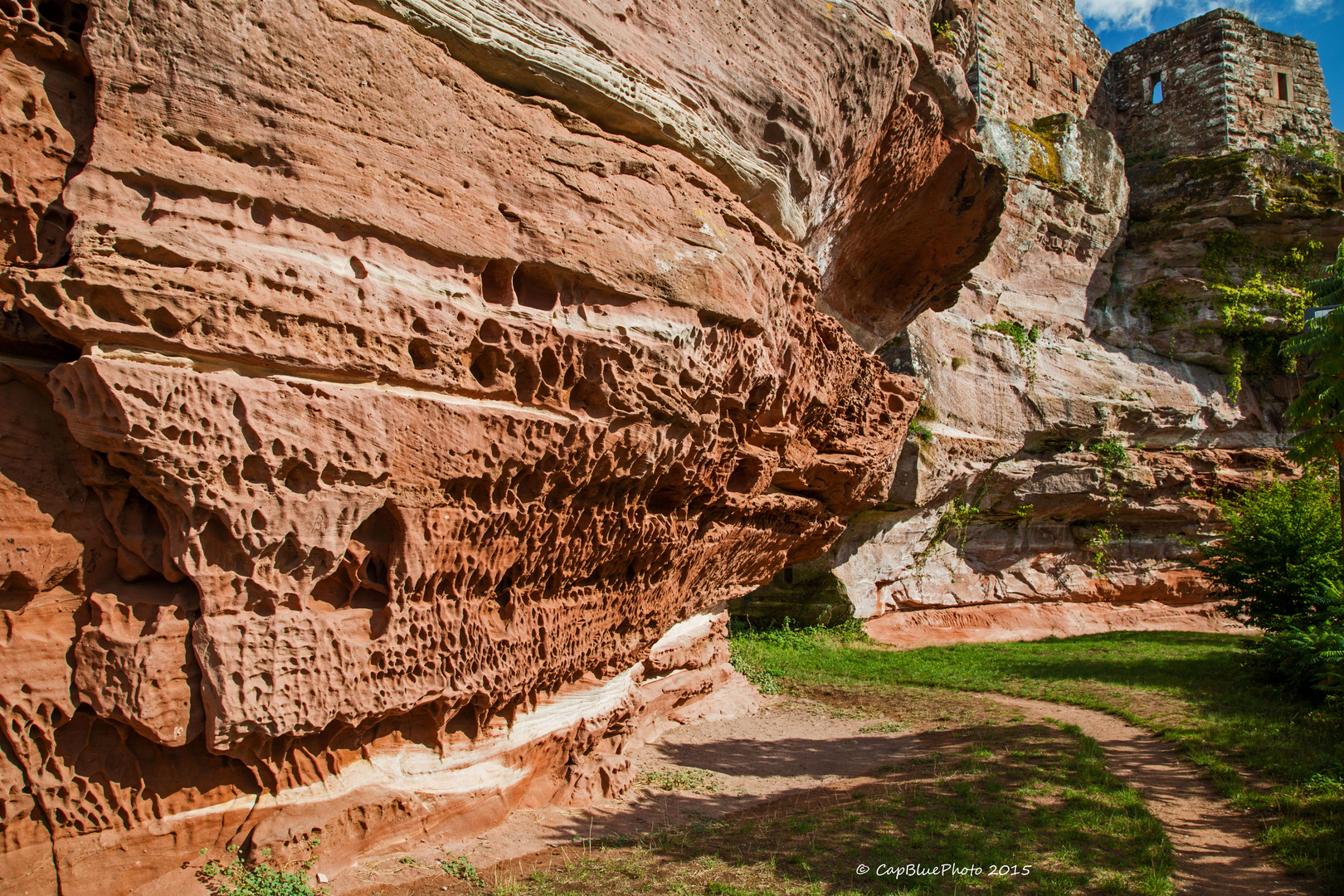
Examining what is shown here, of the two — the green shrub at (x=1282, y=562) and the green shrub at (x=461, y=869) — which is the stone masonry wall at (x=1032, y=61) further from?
the green shrub at (x=461, y=869)

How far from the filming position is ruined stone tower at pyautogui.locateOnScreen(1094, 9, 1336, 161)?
58.5 feet

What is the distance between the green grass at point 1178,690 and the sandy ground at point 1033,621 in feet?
2.66

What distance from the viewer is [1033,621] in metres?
15.0

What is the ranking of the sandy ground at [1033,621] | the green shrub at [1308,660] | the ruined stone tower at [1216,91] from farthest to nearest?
the ruined stone tower at [1216,91]
the sandy ground at [1033,621]
the green shrub at [1308,660]

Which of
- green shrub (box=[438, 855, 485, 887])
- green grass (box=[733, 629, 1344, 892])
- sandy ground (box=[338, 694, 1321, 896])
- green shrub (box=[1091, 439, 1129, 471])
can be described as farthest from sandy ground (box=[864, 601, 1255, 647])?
green shrub (box=[438, 855, 485, 887])

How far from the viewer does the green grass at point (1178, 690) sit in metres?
4.70

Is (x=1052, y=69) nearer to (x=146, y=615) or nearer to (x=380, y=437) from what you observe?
(x=380, y=437)

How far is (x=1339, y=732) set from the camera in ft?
19.8

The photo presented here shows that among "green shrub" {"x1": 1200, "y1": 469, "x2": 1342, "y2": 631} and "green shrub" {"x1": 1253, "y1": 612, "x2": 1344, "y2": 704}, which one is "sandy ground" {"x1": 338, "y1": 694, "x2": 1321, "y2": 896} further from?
"green shrub" {"x1": 1200, "y1": 469, "x2": 1342, "y2": 631}

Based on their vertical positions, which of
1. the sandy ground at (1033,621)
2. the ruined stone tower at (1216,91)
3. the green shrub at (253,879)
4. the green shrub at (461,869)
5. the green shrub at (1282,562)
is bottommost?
the sandy ground at (1033,621)

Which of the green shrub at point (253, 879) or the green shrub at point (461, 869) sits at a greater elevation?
the green shrub at point (253, 879)

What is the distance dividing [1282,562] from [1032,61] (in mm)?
12414

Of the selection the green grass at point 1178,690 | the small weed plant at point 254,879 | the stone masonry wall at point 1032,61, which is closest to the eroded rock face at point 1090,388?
the stone masonry wall at point 1032,61

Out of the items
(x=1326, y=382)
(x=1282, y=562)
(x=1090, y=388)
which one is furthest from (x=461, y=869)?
(x=1090, y=388)
